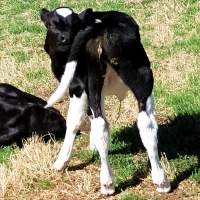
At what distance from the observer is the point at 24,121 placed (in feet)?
28.3

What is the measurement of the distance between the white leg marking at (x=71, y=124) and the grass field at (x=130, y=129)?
13cm

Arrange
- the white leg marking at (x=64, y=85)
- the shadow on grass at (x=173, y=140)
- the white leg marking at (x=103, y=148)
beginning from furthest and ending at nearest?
the shadow on grass at (x=173, y=140), the white leg marking at (x=103, y=148), the white leg marking at (x=64, y=85)

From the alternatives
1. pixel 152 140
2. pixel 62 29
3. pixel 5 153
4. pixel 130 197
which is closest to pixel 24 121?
pixel 5 153

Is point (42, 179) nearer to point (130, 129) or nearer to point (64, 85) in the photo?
point (64, 85)

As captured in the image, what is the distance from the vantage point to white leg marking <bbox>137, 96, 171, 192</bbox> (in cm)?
661

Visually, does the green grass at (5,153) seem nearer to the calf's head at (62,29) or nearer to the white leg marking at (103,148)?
the calf's head at (62,29)

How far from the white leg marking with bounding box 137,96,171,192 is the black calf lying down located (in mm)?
2142

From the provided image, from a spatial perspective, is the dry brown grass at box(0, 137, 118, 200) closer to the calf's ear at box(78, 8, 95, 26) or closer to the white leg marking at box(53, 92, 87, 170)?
the white leg marking at box(53, 92, 87, 170)

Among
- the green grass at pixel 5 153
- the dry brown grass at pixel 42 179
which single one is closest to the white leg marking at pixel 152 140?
the dry brown grass at pixel 42 179

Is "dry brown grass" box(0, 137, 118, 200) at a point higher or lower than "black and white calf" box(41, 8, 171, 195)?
lower

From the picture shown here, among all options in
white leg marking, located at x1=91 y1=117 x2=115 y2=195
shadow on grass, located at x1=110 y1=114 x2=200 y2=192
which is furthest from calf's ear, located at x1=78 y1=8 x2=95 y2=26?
shadow on grass, located at x1=110 y1=114 x2=200 y2=192

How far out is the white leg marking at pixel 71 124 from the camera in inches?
289

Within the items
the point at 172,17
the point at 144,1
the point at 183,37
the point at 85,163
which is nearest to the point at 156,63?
the point at 183,37

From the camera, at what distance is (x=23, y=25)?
47.8 feet
